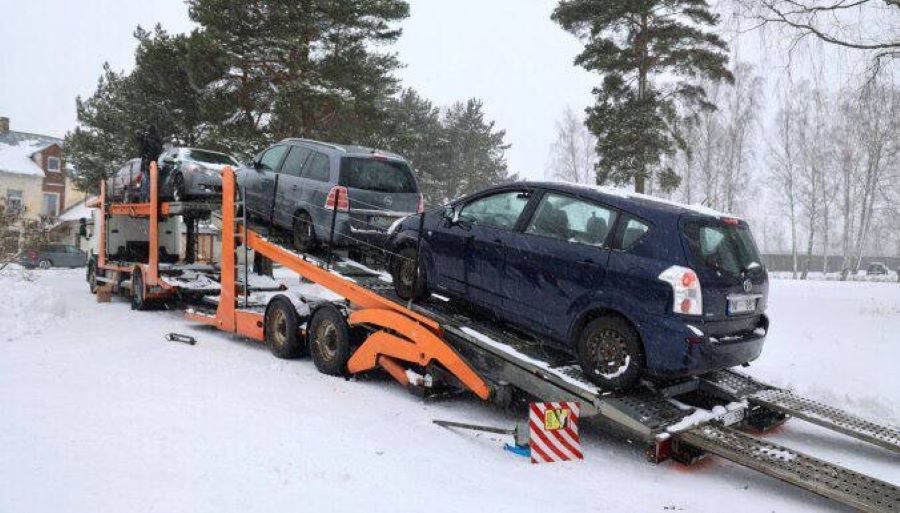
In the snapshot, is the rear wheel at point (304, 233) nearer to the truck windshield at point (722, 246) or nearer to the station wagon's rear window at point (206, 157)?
the station wagon's rear window at point (206, 157)

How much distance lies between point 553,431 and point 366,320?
106 inches

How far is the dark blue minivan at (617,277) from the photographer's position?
4918mm

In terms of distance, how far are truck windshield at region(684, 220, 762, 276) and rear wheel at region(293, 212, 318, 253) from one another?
202 inches

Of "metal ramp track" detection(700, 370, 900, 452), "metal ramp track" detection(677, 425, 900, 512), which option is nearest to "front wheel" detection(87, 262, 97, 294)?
"metal ramp track" detection(700, 370, 900, 452)

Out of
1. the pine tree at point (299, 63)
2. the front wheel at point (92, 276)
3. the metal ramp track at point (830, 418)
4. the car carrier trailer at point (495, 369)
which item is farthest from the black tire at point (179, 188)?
the metal ramp track at point (830, 418)

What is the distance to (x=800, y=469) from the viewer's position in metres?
4.48

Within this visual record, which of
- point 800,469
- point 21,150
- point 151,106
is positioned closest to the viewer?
point 800,469

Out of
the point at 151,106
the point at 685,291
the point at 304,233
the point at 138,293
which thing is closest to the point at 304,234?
the point at 304,233

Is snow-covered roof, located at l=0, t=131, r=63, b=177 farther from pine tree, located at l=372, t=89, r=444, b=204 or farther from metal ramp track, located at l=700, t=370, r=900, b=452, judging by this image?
metal ramp track, located at l=700, t=370, r=900, b=452

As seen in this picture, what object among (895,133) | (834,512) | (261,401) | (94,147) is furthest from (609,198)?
(895,133)

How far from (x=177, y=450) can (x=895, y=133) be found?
119 ft

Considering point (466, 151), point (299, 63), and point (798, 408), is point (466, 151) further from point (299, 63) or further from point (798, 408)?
point (798, 408)

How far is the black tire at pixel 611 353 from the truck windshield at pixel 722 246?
2.66 feet

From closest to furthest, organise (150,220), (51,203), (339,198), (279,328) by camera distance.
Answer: (339,198) < (279,328) < (150,220) < (51,203)
